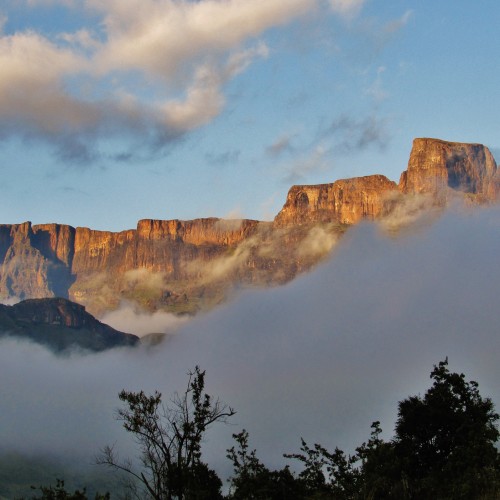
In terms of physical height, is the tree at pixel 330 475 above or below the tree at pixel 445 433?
below

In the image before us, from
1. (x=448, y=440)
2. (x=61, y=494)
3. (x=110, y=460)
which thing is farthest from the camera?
(x=448, y=440)

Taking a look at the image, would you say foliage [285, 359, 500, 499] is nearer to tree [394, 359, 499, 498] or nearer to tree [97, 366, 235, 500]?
tree [394, 359, 499, 498]

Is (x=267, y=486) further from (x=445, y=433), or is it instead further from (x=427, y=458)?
(x=445, y=433)

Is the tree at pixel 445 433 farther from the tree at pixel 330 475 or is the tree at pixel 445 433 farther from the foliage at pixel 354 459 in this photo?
the tree at pixel 330 475

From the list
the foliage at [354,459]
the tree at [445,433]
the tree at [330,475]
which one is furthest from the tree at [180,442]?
the tree at [445,433]

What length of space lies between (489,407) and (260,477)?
32.4 metres

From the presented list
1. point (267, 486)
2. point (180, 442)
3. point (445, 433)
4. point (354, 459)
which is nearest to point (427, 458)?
point (445, 433)

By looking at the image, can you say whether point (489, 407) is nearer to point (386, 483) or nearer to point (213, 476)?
point (386, 483)

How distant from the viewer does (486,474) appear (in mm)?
54719

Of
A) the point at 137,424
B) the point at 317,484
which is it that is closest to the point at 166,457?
the point at 137,424

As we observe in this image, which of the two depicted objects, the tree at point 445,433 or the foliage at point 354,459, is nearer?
the foliage at point 354,459

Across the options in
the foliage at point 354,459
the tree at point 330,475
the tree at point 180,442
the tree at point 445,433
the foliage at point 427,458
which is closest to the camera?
the foliage at point 427,458

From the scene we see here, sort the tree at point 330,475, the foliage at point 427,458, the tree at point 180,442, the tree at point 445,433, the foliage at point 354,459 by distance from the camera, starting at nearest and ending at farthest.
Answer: the foliage at point 427,458
the foliage at point 354,459
the tree at point 330,475
the tree at point 180,442
the tree at point 445,433

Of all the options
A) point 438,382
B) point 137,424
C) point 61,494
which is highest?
point 438,382
